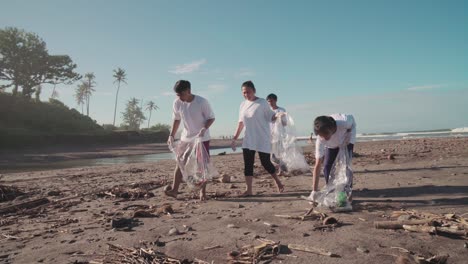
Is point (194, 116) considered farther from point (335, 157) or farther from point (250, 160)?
point (335, 157)

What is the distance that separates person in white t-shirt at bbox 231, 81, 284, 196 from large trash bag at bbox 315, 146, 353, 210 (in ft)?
4.34

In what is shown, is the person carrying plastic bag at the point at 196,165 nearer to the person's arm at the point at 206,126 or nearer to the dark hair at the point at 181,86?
the person's arm at the point at 206,126

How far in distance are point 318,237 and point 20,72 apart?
47234 millimetres

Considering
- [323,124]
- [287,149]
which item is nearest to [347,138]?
[323,124]

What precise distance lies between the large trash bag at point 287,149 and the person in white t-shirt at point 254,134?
167cm

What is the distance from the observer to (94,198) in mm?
5930

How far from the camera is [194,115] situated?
5441mm

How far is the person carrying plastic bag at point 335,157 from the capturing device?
4.11m

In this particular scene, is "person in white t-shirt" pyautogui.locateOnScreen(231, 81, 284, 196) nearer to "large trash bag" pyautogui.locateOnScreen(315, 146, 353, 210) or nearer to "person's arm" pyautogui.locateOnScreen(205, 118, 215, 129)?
"person's arm" pyautogui.locateOnScreen(205, 118, 215, 129)

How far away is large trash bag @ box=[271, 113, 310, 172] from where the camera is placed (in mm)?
7328

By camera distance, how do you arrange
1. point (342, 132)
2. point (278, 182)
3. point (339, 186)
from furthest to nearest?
point (278, 182)
point (342, 132)
point (339, 186)

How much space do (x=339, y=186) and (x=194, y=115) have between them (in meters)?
2.72

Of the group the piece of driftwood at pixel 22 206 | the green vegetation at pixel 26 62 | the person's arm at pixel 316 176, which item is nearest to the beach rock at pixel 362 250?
the person's arm at pixel 316 176

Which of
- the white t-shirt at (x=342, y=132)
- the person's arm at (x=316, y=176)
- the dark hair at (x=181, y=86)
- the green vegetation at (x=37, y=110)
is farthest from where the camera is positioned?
the green vegetation at (x=37, y=110)
